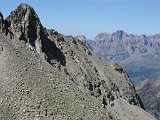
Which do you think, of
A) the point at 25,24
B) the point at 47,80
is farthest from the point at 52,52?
the point at 47,80

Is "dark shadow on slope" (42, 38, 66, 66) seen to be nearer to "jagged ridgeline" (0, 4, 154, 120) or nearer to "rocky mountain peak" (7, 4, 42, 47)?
"jagged ridgeline" (0, 4, 154, 120)

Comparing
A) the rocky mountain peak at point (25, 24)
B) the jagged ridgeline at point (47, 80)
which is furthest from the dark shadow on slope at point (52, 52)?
the rocky mountain peak at point (25, 24)

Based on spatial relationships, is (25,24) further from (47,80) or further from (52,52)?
(47,80)

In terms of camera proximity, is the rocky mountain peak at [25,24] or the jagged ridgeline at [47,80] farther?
the rocky mountain peak at [25,24]

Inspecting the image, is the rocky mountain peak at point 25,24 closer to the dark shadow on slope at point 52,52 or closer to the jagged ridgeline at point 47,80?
the jagged ridgeline at point 47,80

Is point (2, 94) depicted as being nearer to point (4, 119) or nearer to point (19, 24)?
point (4, 119)

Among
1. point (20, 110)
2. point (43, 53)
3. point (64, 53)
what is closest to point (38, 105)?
point (20, 110)

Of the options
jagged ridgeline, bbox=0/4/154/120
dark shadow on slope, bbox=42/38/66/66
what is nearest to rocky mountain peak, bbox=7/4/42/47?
jagged ridgeline, bbox=0/4/154/120

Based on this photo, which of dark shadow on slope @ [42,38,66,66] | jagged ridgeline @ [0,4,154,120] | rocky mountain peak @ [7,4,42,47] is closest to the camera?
jagged ridgeline @ [0,4,154,120]

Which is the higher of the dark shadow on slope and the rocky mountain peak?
the rocky mountain peak

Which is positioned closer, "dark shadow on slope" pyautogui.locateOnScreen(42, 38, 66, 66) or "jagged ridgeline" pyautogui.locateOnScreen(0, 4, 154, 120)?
"jagged ridgeline" pyautogui.locateOnScreen(0, 4, 154, 120)

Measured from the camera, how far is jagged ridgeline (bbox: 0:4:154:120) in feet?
225

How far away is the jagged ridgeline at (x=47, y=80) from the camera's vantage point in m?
68.7

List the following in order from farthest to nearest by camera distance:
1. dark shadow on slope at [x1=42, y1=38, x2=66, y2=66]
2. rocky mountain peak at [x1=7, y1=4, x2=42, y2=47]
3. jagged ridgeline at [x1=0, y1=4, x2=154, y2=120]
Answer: dark shadow on slope at [x1=42, y1=38, x2=66, y2=66], rocky mountain peak at [x1=7, y1=4, x2=42, y2=47], jagged ridgeline at [x1=0, y1=4, x2=154, y2=120]
